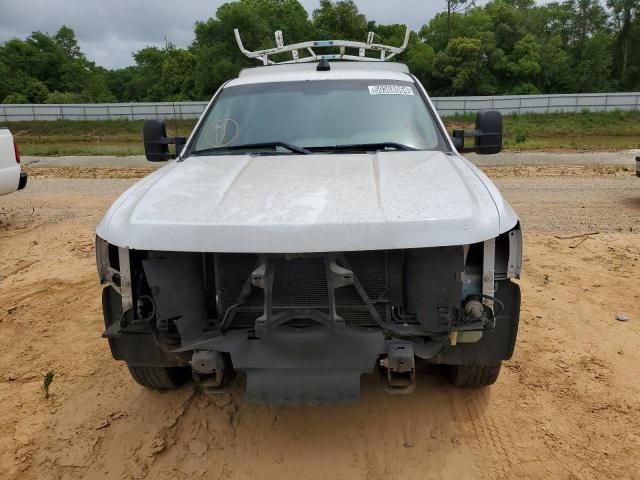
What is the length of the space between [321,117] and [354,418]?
2014 mm

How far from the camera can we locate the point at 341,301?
2662mm

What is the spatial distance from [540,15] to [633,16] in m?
8.05

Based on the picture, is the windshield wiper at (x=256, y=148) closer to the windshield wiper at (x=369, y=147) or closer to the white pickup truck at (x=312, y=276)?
the windshield wiper at (x=369, y=147)

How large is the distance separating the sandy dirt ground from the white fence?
78.7 feet

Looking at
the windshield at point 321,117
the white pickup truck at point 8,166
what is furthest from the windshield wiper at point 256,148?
the white pickup truck at point 8,166

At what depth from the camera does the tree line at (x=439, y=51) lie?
42.2 metres

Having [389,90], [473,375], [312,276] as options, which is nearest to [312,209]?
[312,276]

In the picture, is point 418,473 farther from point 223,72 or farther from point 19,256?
point 223,72

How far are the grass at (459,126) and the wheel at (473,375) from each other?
21.4 metres

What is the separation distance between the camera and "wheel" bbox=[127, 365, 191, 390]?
3207 mm

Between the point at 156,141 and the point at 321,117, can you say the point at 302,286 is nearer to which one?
the point at 321,117

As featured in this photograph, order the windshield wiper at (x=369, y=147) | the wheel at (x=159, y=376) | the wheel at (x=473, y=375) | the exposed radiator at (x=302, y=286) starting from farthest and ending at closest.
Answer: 1. the windshield wiper at (x=369, y=147)
2. the wheel at (x=159, y=376)
3. the wheel at (x=473, y=375)
4. the exposed radiator at (x=302, y=286)

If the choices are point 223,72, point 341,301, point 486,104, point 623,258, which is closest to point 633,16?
point 486,104

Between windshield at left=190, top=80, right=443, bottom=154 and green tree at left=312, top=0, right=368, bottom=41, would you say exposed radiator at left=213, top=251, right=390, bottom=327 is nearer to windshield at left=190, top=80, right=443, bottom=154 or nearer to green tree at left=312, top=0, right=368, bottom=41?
windshield at left=190, top=80, right=443, bottom=154
